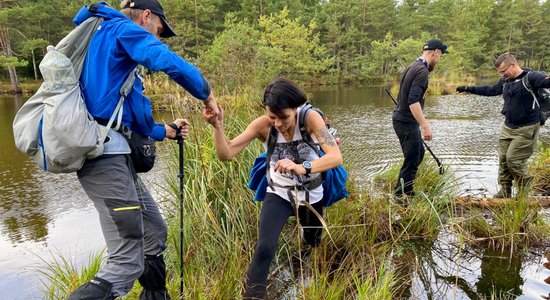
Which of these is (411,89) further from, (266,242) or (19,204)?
(19,204)

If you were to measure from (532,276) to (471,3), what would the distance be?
5677cm

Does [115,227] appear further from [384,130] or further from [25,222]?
[384,130]

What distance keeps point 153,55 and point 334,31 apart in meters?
38.0

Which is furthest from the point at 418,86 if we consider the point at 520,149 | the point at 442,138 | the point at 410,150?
the point at 442,138

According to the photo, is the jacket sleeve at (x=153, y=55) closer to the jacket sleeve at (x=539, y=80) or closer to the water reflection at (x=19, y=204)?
the water reflection at (x=19, y=204)

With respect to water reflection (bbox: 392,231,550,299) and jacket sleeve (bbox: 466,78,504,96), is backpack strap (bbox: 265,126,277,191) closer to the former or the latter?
water reflection (bbox: 392,231,550,299)

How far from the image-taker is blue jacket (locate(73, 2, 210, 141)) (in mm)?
1839

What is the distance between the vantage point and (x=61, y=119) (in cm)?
176

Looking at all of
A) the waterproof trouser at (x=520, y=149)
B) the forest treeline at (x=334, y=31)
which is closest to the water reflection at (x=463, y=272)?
Answer: the waterproof trouser at (x=520, y=149)

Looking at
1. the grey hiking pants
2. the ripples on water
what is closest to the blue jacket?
the grey hiking pants

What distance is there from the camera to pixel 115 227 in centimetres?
200

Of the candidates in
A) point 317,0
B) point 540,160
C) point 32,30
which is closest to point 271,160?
point 540,160

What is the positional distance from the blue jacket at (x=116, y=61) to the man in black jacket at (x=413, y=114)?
2.93 m

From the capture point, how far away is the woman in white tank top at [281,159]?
2.34 m
